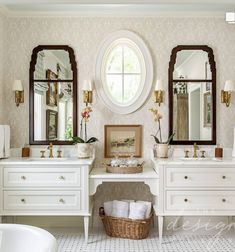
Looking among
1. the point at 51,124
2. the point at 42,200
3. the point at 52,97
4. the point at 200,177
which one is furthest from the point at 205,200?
the point at 52,97

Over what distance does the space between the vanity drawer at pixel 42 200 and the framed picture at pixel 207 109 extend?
63.3 inches

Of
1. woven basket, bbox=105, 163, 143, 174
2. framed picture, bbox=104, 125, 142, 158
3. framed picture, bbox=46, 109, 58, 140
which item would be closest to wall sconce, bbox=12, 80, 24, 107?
framed picture, bbox=46, 109, 58, 140

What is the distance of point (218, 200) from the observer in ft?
13.6

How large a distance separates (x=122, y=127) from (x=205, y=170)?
3.50 ft

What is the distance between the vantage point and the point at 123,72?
478 cm

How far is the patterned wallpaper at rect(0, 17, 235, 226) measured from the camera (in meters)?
4.72

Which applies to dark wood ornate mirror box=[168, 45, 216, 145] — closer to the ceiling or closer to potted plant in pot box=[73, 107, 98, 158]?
the ceiling

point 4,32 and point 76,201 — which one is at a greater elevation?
point 4,32

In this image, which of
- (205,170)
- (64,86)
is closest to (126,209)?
(205,170)

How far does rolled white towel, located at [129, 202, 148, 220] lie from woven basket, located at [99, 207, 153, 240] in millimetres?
64

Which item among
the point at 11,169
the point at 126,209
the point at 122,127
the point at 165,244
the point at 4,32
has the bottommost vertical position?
the point at 165,244

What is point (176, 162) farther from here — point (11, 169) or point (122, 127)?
point (11, 169)

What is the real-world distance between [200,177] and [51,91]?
1857mm

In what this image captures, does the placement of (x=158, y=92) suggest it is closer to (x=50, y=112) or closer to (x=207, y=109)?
(x=207, y=109)
